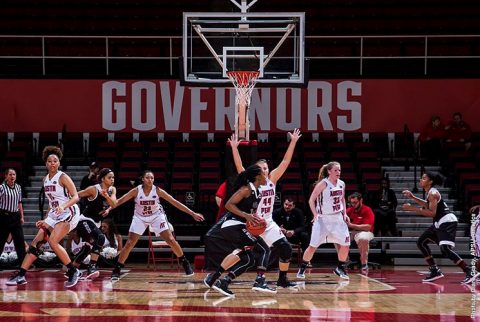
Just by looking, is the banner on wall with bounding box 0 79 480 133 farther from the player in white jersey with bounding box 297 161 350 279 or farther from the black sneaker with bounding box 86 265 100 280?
the black sneaker with bounding box 86 265 100 280

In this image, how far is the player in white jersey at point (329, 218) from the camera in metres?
13.4

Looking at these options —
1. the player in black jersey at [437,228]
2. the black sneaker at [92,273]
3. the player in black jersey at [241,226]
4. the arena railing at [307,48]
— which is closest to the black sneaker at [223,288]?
the player in black jersey at [241,226]

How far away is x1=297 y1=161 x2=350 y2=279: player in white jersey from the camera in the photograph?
1343 centimetres

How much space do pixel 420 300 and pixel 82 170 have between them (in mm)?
11487

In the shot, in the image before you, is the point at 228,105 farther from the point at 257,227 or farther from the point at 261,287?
the point at 257,227

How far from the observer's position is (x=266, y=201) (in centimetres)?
1113

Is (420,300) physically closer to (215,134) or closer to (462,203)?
(462,203)

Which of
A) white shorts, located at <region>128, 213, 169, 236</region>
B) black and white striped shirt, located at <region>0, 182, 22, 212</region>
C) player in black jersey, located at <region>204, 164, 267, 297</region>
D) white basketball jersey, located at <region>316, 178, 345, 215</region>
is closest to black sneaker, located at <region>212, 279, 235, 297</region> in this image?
player in black jersey, located at <region>204, 164, 267, 297</region>

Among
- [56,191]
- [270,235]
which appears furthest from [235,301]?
[56,191]

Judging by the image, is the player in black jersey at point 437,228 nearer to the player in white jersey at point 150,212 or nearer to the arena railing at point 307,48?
the player in white jersey at point 150,212

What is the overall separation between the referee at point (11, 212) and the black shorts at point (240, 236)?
4.46 meters

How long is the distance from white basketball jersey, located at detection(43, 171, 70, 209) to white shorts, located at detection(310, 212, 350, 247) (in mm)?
3892

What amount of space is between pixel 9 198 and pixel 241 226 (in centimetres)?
495

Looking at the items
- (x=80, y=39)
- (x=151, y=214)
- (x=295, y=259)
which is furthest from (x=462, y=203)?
(x=80, y=39)
